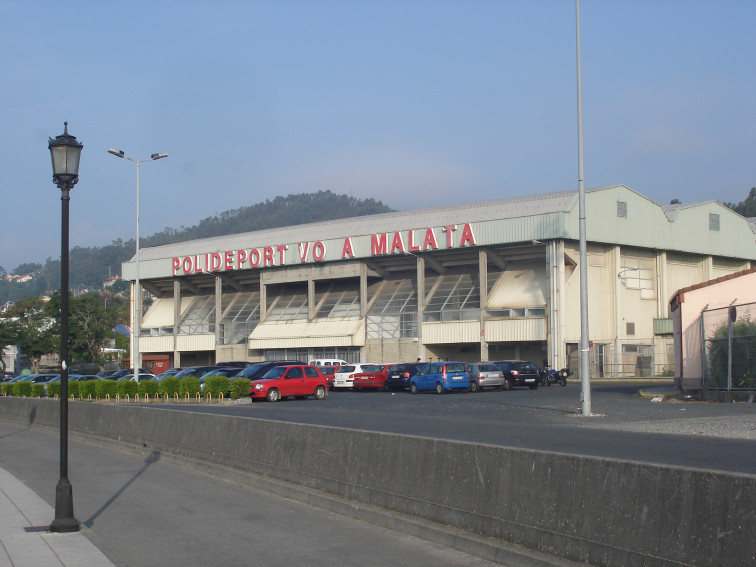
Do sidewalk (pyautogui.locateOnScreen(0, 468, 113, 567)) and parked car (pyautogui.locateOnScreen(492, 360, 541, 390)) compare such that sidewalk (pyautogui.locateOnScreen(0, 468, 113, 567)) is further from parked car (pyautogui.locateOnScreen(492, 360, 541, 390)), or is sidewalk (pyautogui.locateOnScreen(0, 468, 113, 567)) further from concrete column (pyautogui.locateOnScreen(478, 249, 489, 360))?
concrete column (pyautogui.locateOnScreen(478, 249, 489, 360))

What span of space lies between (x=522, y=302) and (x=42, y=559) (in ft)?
172

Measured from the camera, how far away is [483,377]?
43875mm

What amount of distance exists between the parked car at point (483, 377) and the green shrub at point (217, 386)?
1274 centimetres

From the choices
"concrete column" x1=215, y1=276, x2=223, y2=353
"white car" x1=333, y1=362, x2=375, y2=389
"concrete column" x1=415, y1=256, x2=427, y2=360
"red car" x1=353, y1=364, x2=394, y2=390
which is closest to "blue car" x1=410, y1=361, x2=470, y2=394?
"red car" x1=353, y1=364, x2=394, y2=390

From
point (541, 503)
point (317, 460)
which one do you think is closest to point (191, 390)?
point (317, 460)

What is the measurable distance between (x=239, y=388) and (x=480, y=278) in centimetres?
2802

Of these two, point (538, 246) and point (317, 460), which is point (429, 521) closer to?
point (317, 460)

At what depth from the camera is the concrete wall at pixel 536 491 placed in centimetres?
637

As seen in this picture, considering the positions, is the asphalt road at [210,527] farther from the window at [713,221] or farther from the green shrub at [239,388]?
the window at [713,221]

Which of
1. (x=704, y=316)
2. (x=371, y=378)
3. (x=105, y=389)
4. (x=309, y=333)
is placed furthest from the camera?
(x=309, y=333)

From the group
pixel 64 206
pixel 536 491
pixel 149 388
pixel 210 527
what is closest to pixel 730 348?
pixel 210 527

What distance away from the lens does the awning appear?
68.3 meters

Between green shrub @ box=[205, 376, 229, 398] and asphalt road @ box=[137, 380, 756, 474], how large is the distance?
1.11 metres

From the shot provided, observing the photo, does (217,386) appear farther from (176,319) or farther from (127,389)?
(176,319)
